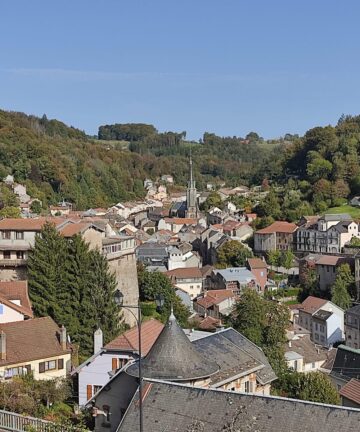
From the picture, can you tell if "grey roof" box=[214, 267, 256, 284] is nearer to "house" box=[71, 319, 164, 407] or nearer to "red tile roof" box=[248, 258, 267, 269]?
"red tile roof" box=[248, 258, 267, 269]

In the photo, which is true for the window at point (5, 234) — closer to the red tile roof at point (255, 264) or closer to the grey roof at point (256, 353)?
the grey roof at point (256, 353)

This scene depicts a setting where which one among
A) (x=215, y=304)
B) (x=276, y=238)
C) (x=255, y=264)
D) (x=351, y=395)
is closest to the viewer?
(x=351, y=395)

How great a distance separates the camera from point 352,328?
158ft

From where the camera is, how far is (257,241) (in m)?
73.2

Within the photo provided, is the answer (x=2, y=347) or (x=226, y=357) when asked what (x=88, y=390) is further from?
(x=226, y=357)

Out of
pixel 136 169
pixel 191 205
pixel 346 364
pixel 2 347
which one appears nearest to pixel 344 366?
pixel 346 364

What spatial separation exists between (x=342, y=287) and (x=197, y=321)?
18.4 m

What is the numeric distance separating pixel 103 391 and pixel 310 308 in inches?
1422

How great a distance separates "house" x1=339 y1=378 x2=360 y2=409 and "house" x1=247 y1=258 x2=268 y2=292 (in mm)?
29555

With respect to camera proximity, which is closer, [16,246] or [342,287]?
[16,246]

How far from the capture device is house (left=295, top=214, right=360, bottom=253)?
223 ft

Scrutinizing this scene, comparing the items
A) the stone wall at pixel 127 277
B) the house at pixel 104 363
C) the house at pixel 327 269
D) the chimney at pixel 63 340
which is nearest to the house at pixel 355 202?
the house at pixel 327 269

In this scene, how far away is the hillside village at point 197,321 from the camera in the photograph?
49.0 feet

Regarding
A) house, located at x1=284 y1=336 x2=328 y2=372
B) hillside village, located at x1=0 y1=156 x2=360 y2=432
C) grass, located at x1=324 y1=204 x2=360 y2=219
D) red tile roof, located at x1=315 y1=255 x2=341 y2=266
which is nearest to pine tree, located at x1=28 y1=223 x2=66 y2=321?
hillside village, located at x1=0 y1=156 x2=360 y2=432
